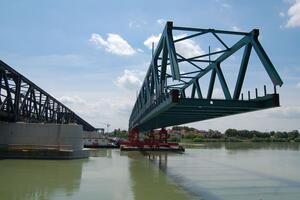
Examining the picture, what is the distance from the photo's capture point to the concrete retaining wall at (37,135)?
167ft

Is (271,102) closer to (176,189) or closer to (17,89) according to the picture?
(176,189)

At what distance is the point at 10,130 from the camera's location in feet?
168

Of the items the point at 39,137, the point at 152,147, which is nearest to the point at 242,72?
the point at 39,137

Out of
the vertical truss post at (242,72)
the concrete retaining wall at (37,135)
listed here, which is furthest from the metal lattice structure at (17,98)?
the vertical truss post at (242,72)

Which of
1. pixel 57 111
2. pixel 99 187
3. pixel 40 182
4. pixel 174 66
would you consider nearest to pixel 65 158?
pixel 40 182

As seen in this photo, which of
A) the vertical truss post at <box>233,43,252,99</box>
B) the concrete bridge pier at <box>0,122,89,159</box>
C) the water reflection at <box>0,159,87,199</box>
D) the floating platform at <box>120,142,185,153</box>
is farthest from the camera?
the floating platform at <box>120,142,185,153</box>

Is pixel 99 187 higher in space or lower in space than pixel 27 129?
lower

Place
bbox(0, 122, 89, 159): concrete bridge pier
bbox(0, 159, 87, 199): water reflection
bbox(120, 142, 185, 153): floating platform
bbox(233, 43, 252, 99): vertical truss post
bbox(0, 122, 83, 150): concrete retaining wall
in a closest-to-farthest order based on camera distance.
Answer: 1. bbox(0, 159, 87, 199): water reflection
2. bbox(233, 43, 252, 99): vertical truss post
3. bbox(0, 122, 89, 159): concrete bridge pier
4. bbox(0, 122, 83, 150): concrete retaining wall
5. bbox(120, 142, 185, 153): floating platform

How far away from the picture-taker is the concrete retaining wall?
50969 millimetres

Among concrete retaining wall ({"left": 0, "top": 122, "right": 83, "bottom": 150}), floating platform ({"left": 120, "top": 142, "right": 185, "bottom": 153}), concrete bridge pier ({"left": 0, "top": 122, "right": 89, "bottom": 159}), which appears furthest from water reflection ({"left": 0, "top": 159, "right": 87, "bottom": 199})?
floating platform ({"left": 120, "top": 142, "right": 185, "bottom": 153})

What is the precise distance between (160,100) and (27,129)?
2769cm

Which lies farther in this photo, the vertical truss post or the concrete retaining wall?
the concrete retaining wall

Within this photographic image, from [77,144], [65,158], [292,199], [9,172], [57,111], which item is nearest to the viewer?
[292,199]

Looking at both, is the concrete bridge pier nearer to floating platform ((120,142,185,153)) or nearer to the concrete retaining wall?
the concrete retaining wall
